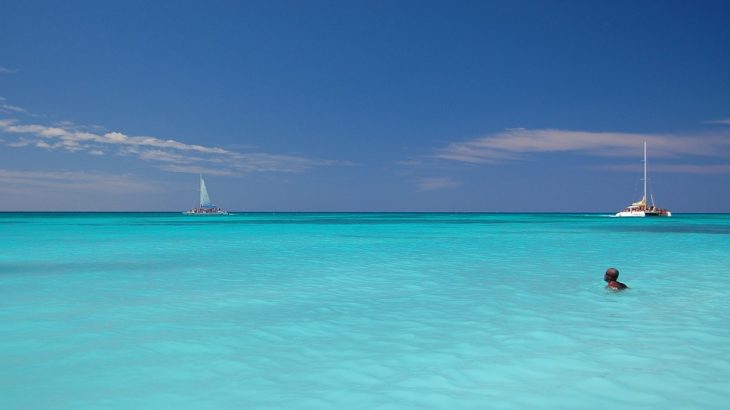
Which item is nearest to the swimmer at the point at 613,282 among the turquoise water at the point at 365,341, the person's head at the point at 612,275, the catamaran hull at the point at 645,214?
the person's head at the point at 612,275

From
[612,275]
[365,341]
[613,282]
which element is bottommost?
[365,341]

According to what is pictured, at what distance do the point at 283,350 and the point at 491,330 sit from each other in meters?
3.66

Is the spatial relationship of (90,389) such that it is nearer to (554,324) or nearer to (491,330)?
(491,330)

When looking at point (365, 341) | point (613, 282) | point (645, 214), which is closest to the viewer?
point (365, 341)

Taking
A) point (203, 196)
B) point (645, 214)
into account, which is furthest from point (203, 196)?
point (645, 214)

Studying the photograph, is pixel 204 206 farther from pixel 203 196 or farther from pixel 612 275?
pixel 612 275

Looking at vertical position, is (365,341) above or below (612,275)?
below

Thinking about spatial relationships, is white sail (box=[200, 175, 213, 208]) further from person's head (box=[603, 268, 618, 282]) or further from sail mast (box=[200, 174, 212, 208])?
person's head (box=[603, 268, 618, 282])

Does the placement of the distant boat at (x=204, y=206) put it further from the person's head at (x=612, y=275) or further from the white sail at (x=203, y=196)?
the person's head at (x=612, y=275)

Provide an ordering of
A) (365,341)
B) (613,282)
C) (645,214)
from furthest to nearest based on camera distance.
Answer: (645,214)
(613,282)
(365,341)

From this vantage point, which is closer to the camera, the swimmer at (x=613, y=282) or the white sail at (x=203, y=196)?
the swimmer at (x=613, y=282)

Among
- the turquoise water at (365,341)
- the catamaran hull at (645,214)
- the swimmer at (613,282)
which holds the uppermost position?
the catamaran hull at (645,214)

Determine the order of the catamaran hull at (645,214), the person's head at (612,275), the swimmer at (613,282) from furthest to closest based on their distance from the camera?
the catamaran hull at (645,214) → the person's head at (612,275) → the swimmer at (613,282)

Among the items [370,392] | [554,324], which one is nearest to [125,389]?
[370,392]
